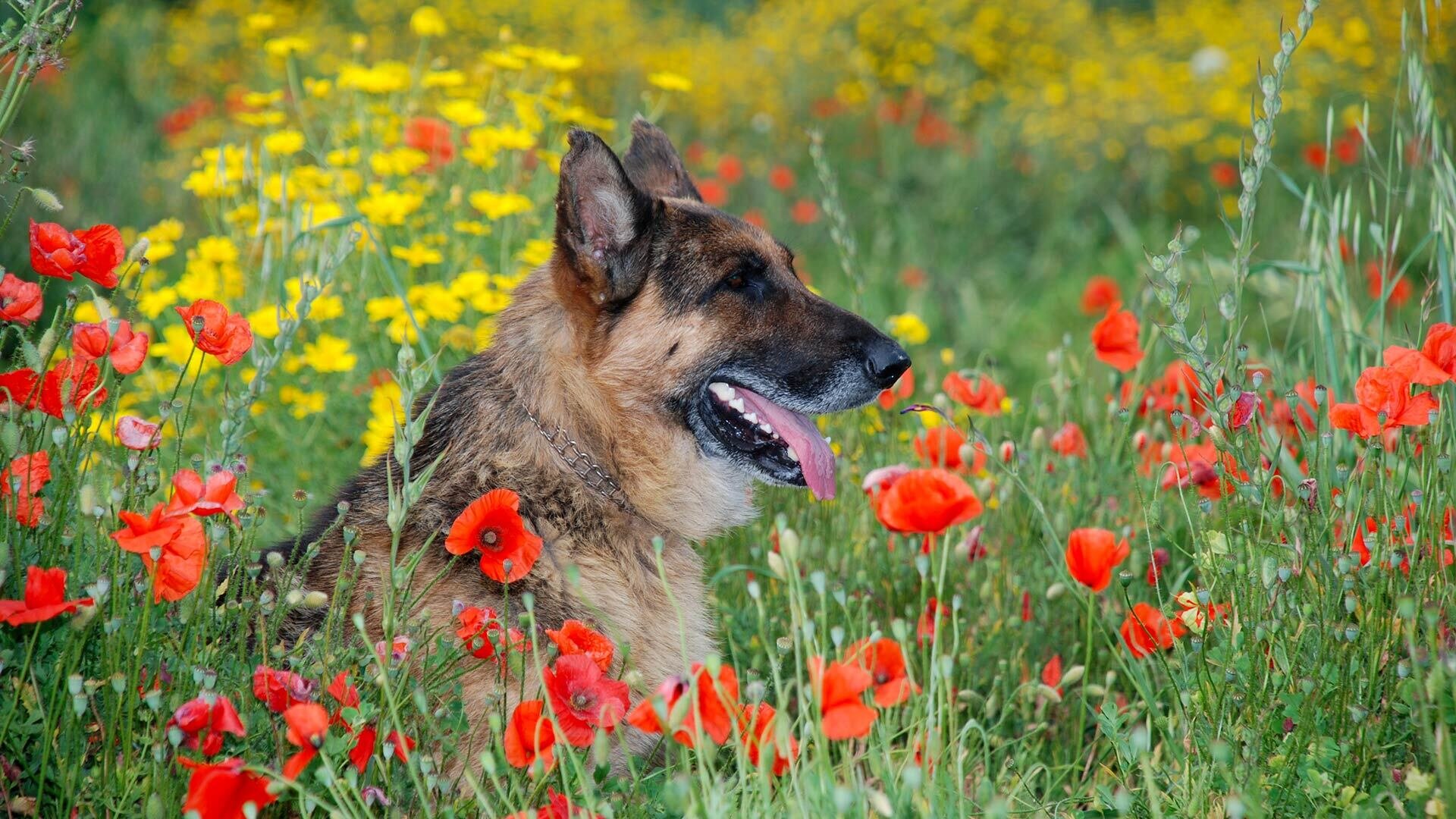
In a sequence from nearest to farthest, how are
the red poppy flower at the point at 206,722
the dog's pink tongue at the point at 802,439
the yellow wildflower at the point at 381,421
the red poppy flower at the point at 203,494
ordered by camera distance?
the red poppy flower at the point at 206,722 → the red poppy flower at the point at 203,494 → the dog's pink tongue at the point at 802,439 → the yellow wildflower at the point at 381,421

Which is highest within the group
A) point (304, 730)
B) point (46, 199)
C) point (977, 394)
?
point (46, 199)

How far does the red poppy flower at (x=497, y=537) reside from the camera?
2223 millimetres

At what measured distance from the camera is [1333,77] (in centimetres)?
964

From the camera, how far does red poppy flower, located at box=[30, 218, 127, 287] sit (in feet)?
7.30

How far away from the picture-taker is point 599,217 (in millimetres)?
3270

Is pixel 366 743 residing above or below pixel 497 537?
below

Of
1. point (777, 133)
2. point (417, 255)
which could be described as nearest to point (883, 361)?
point (417, 255)

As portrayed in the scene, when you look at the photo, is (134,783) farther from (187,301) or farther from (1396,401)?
(187,301)

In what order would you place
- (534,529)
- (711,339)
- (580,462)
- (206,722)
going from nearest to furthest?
(206,722) → (534,529) → (580,462) → (711,339)

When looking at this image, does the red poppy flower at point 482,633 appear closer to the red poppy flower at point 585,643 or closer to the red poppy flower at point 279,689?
the red poppy flower at point 585,643

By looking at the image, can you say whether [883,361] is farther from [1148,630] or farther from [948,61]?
[948,61]

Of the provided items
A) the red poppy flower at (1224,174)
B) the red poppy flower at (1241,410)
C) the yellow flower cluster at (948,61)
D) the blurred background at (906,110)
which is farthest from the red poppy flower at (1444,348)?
the yellow flower cluster at (948,61)

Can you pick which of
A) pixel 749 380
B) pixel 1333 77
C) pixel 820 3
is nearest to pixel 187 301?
pixel 749 380

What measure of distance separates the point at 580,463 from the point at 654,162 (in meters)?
1.29
